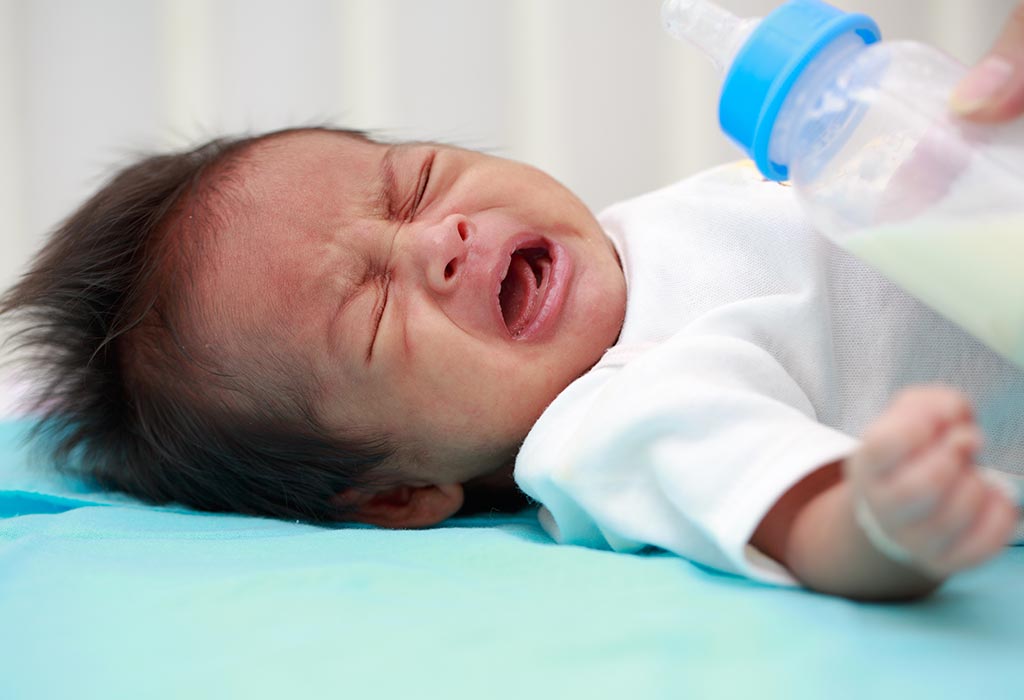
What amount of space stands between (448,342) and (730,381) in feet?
0.98

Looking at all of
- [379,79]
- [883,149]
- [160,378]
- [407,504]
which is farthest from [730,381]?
[379,79]

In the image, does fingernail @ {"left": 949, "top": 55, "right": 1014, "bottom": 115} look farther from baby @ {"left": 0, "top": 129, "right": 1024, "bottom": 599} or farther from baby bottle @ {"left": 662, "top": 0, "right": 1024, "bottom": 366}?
baby @ {"left": 0, "top": 129, "right": 1024, "bottom": 599}

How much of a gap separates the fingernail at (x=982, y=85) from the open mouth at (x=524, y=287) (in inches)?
16.9

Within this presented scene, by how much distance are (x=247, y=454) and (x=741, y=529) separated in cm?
55

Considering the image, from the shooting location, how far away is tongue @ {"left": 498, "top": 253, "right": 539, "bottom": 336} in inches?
40.3

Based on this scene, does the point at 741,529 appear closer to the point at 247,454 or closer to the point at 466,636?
the point at 466,636

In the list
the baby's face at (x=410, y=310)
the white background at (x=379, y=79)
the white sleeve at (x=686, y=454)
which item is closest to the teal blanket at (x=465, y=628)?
the white sleeve at (x=686, y=454)

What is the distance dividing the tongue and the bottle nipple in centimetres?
31

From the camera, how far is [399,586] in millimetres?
722

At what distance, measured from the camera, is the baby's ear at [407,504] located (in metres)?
1.06

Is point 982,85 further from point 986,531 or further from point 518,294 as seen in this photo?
point 518,294

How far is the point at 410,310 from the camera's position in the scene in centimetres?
98

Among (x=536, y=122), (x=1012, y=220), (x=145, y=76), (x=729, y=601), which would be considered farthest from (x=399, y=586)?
(x=145, y=76)

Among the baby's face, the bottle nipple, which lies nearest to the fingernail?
the bottle nipple
